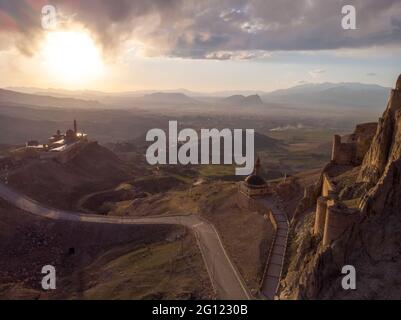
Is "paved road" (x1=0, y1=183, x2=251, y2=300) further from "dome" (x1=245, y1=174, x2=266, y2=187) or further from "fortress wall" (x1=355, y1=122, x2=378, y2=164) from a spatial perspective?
"fortress wall" (x1=355, y1=122, x2=378, y2=164)

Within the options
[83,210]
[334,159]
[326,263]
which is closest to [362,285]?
[326,263]

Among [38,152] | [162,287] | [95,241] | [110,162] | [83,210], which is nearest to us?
[162,287]

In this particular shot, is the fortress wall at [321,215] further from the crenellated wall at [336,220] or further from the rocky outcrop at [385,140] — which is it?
the rocky outcrop at [385,140]

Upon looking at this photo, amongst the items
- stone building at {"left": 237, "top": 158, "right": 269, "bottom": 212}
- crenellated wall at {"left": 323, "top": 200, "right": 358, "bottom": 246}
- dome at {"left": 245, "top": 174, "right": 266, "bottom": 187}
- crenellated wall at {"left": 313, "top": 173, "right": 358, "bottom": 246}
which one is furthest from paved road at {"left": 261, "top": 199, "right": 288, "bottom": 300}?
crenellated wall at {"left": 323, "top": 200, "right": 358, "bottom": 246}

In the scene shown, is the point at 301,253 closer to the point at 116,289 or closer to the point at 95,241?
the point at 116,289

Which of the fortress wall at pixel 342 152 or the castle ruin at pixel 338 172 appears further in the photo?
the fortress wall at pixel 342 152

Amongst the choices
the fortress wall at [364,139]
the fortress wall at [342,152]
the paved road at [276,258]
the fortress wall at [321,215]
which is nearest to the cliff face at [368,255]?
the fortress wall at [321,215]

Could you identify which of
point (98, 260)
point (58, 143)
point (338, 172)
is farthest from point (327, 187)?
point (58, 143)
